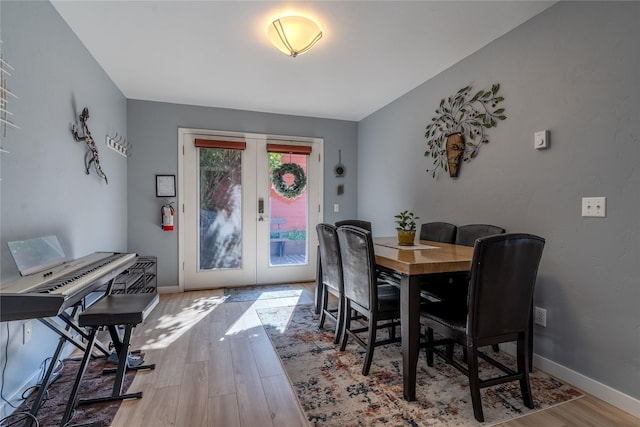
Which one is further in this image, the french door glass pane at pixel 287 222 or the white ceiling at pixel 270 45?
the french door glass pane at pixel 287 222

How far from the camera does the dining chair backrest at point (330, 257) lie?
7.84 ft

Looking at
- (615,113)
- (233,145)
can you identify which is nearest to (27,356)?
(233,145)

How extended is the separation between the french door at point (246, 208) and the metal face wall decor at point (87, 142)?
50.6 inches

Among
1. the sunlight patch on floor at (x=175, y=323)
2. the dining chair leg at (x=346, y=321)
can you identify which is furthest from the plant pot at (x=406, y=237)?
the sunlight patch on floor at (x=175, y=323)

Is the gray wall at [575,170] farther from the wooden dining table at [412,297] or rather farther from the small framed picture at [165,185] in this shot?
the small framed picture at [165,185]

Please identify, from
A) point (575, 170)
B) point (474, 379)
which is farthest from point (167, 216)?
point (575, 170)

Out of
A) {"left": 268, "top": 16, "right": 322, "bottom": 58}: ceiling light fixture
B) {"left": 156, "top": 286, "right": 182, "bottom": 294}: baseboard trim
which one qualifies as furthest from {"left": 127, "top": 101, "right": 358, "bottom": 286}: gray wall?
{"left": 268, "top": 16, "right": 322, "bottom": 58}: ceiling light fixture

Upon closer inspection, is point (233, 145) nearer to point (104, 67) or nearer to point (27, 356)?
point (104, 67)

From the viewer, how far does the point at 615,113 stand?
176 cm

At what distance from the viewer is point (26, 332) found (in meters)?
1.79

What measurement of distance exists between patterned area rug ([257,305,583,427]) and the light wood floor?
9cm

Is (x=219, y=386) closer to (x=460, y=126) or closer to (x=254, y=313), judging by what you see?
(x=254, y=313)

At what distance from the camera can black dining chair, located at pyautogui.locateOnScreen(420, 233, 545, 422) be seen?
152 centimetres

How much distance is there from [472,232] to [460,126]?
0.98 metres
